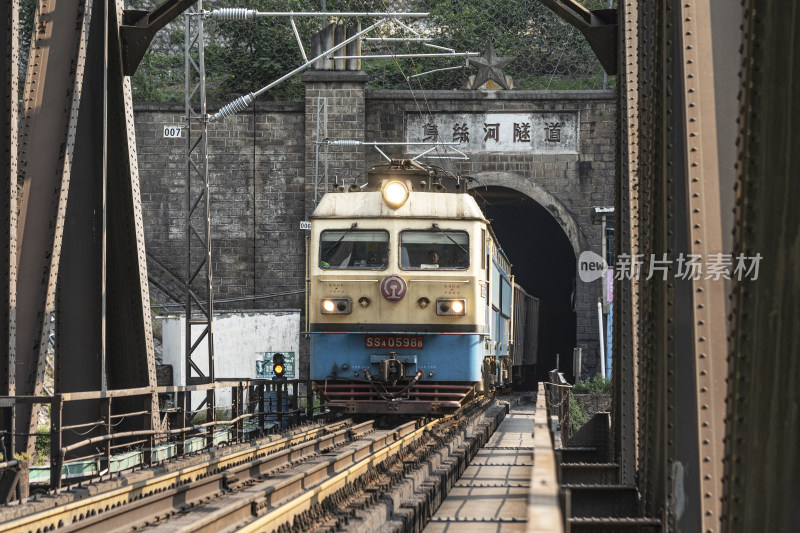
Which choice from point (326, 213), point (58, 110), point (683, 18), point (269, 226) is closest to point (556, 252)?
point (269, 226)

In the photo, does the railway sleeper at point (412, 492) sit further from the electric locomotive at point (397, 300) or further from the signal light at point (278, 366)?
the signal light at point (278, 366)

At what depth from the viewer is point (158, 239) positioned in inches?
1080

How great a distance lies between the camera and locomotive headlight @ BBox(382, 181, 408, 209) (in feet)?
44.5

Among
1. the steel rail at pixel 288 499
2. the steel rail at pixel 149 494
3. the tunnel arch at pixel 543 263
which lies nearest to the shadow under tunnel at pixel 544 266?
the tunnel arch at pixel 543 263

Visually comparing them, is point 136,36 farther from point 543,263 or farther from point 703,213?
point 543,263

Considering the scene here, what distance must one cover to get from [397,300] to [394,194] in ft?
4.54

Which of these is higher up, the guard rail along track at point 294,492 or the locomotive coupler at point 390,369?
the locomotive coupler at point 390,369

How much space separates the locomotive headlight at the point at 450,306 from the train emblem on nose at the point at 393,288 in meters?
0.46

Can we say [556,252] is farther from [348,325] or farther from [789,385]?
[789,385]

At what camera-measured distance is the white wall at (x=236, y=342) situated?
2431cm

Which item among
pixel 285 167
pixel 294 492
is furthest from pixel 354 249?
pixel 285 167

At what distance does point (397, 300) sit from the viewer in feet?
43.3

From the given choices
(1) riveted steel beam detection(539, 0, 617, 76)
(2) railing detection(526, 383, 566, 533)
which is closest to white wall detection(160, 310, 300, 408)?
(1) riveted steel beam detection(539, 0, 617, 76)

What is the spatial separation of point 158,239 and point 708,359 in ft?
78.6
